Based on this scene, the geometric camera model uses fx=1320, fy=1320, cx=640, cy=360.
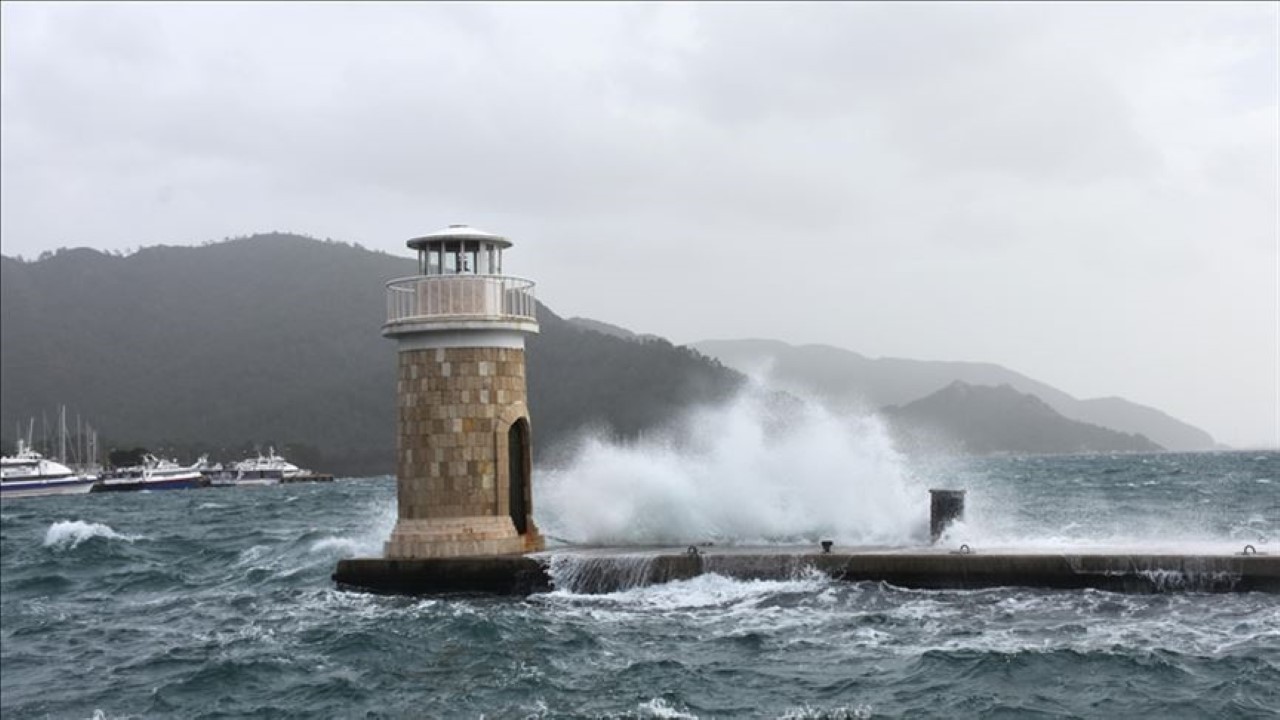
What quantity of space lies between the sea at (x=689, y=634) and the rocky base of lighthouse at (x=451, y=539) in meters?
1.19

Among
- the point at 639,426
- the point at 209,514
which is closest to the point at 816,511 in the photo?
the point at 209,514

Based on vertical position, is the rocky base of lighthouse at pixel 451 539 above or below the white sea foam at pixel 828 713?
above

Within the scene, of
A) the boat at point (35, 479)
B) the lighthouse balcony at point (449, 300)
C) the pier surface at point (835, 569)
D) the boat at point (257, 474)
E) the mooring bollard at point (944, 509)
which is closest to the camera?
the pier surface at point (835, 569)

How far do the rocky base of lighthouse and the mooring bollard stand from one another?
7.04 metres

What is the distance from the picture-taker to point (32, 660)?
19.9 meters

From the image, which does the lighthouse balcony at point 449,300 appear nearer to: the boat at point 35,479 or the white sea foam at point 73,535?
the white sea foam at point 73,535

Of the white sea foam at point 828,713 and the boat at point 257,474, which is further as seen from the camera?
the boat at point 257,474

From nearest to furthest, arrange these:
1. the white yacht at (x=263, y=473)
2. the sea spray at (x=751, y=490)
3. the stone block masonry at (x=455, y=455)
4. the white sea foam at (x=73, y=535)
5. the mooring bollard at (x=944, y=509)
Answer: the mooring bollard at (x=944, y=509) → the stone block masonry at (x=455, y=455) → the sea spray at (x=751, y=490) → the white sea foam at (x=73, y=535) → the white yacht at (x=263, y=473)

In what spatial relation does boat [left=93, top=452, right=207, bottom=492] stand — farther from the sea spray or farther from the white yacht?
the sea spray

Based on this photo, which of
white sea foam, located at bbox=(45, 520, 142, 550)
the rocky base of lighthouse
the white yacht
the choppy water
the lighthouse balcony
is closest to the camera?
the choppy water

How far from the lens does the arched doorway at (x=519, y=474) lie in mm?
24109

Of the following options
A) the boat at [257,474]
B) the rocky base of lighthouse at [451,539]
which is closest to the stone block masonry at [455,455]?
the rocky base of lighthouse at [451,539]

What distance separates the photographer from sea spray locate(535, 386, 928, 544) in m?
25.1

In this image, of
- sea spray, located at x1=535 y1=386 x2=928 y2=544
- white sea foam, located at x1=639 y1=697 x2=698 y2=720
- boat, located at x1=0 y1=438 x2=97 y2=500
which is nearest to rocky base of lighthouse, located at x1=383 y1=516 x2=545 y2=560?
sea spray, located at x1=535 y1=386 x2=928 y2=544
